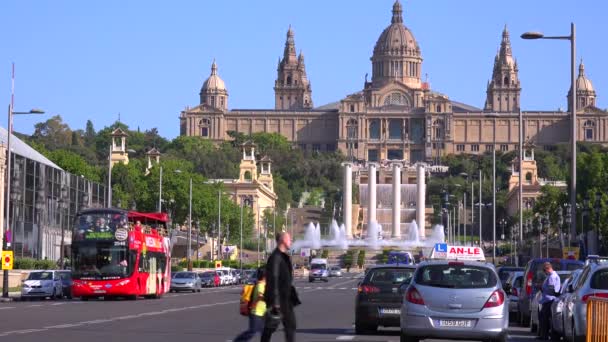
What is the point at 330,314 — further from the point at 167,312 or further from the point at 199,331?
the point at 199,331

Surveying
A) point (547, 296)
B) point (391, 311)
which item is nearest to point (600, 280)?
point (547, 296)

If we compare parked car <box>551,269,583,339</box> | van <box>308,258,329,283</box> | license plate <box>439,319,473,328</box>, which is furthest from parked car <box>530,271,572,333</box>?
van <box>308,258,329,283</box>

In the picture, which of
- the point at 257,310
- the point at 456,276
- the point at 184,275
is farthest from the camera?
the point at 184,275

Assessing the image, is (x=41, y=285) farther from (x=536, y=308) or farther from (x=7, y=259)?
(x=536, y=308)

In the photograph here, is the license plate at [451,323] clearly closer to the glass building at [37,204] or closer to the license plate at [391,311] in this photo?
the license plate at [391,311]

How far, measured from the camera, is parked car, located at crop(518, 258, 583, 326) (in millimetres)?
33812

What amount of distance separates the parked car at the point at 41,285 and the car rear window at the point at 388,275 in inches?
966

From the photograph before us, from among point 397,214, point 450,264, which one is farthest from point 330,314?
point 397,214

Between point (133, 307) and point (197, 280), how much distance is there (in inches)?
1038

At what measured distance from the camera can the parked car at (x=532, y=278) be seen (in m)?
33.8

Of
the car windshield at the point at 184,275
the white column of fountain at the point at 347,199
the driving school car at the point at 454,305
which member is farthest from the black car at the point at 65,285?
the white column of fountain at the point at 347,199

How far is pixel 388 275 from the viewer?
106 ft

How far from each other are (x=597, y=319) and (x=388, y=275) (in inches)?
441

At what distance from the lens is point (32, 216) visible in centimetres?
7988
